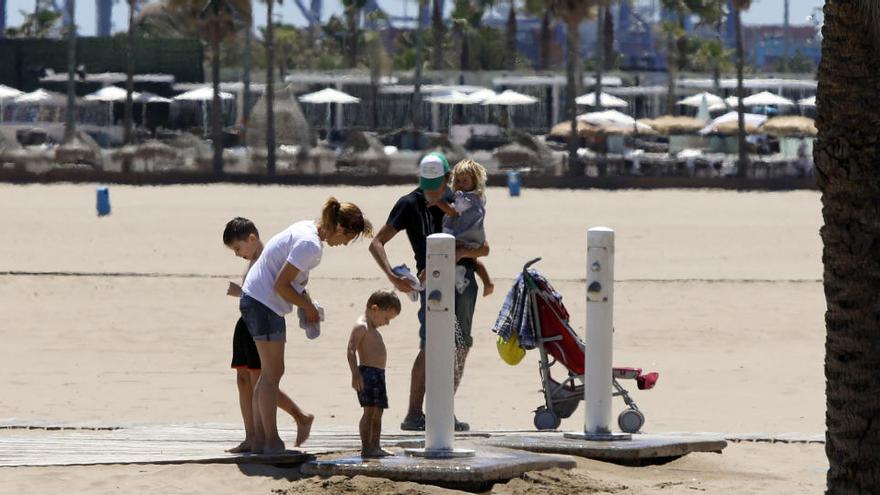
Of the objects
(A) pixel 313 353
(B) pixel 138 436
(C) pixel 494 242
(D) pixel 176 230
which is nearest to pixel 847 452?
(B) pixel 138 436

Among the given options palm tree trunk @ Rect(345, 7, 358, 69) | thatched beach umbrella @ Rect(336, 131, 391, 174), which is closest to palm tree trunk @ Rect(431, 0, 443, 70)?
palm tree trunk @ Rect(345, 7, 358, 69)

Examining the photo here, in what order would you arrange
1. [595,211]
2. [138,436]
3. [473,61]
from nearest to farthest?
[138,436] < [595,211] < [473,61]

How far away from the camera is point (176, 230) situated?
28.9 m

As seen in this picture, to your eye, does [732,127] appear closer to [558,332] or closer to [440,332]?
[558,332]

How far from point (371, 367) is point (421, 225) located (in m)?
1.41

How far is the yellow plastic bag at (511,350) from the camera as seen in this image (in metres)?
9.27

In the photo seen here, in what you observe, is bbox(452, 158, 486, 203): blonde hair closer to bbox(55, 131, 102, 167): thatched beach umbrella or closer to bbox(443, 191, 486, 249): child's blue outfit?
bbox(443, 191, 486, 249): child's blue outfit

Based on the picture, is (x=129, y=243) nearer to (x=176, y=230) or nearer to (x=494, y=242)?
(x=176, y=230)

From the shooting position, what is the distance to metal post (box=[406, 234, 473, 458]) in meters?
7.71

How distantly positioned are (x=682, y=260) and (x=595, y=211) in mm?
11223

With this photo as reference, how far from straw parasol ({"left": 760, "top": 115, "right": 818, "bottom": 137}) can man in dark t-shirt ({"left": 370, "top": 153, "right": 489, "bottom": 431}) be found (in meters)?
43.7

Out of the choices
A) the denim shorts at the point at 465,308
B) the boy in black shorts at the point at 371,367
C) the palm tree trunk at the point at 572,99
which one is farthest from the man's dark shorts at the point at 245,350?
the palm tree trunk at the point at 572,99

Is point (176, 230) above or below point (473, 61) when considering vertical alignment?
below

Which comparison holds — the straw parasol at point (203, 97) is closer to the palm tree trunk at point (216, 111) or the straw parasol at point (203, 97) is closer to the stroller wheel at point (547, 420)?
the palm tree trunk at point (216, 111)
